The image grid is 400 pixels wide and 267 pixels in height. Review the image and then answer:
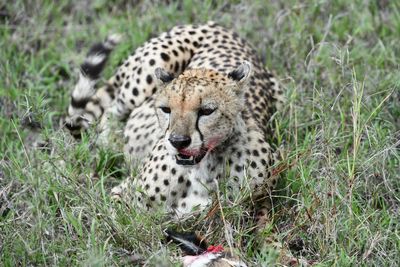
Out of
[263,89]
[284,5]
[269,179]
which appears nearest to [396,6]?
[284,5]

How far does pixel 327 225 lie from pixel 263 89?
1.15 m

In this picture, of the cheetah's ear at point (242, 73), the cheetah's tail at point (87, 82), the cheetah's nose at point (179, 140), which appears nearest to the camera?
the cheetah's nose at point (179, 140)

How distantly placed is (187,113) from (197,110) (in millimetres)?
49

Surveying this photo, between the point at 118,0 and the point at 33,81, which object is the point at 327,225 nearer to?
the point at 33,81

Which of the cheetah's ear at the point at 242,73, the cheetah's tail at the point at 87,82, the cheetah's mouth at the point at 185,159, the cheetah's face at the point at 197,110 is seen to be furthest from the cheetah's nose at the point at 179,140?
the cheetah's tail at the point at 87,82

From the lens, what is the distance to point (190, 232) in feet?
11.8

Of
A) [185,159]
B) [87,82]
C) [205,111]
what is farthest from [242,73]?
[87,82]

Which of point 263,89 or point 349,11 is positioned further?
point 349,11

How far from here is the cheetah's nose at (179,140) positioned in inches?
132

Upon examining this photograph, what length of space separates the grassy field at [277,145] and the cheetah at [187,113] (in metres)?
0.11

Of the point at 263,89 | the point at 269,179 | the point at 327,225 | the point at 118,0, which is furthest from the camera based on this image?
the point at 118,0

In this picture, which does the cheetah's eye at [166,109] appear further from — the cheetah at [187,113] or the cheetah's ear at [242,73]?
the cheetah's ear at [242,73]

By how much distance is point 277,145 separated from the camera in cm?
423

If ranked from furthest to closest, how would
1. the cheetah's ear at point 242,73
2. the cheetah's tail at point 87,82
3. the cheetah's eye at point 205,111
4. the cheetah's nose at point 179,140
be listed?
the cheetah's tail at point 87,82 < the cheetah's ear at point 242,73 < the cheetah's eye at point 205,111 < the cheetah's nose at point 179,140
